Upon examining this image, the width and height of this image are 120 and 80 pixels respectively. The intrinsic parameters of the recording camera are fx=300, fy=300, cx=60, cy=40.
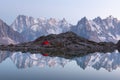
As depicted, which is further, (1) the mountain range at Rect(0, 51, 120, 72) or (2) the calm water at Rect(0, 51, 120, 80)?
(1) the mountain range at Rect(0, 51, 120, 72)

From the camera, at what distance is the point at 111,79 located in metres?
58.6

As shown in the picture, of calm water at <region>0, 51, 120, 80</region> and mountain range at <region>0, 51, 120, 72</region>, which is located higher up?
mountain range at <region>0, 51, 120, 72</region>

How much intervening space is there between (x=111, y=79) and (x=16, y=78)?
18.4 m

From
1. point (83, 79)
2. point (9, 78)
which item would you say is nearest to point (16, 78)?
point (9, 78)

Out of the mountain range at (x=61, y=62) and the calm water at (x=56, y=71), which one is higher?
the mountain range at (x=61, y=62)

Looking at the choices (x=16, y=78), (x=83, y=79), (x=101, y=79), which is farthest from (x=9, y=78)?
(x=101, y=79)

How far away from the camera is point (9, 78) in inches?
2168

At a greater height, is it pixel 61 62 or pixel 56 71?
pixel 61 62

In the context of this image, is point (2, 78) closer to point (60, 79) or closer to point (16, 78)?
point (16, 78)

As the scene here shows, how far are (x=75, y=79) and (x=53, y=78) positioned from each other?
421 cm

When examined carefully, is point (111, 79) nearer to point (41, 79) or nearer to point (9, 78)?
point (41, 79)

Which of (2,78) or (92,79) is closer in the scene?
(2,78)

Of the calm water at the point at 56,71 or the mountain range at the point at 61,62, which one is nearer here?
the calm water at the point at 56,71

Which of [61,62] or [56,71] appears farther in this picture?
[61,62]
